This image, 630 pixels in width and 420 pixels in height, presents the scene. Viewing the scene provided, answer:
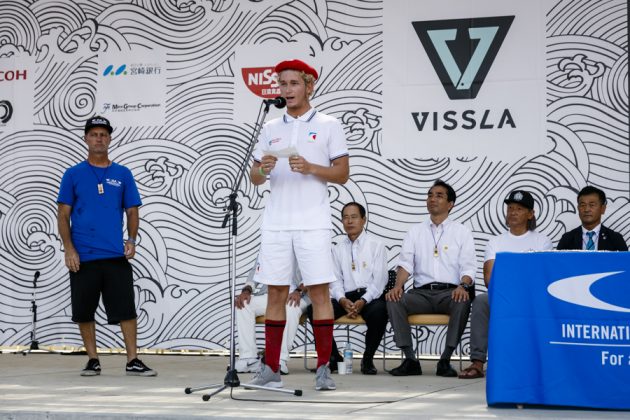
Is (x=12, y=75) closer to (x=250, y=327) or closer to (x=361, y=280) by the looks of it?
(x=250, y=327)

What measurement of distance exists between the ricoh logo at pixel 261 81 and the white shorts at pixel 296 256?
120 inches

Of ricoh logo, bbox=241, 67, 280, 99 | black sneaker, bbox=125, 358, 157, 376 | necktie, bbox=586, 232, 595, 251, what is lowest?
black sneaker, bbox=125, 358, 157, 376

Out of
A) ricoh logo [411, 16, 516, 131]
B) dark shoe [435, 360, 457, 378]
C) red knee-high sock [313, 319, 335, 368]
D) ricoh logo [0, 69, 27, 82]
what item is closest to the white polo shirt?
red knee-high sock [313, 319, 335, 368]

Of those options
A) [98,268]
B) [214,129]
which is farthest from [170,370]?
[214,129]

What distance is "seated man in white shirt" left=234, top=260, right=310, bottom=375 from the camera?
6.41 m

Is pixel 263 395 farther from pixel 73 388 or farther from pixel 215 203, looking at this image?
pixel 215 203

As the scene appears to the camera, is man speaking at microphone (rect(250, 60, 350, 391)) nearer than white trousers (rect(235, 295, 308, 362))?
Yes

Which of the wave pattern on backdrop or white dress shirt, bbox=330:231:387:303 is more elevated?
the wave pattern on backdrop

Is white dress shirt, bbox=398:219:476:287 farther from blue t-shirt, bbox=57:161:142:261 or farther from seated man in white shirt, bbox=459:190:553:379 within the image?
blue t-shirt, bbox=57:161:142:261

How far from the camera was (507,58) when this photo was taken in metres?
7.43

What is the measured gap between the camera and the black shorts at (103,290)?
6.12m

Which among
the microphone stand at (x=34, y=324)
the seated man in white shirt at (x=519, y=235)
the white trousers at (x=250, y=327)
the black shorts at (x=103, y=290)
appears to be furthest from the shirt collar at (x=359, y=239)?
the microphone stand at (x=34, y=324)

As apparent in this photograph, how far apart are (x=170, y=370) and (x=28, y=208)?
99.3 inches

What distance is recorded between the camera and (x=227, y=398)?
4.66 m
